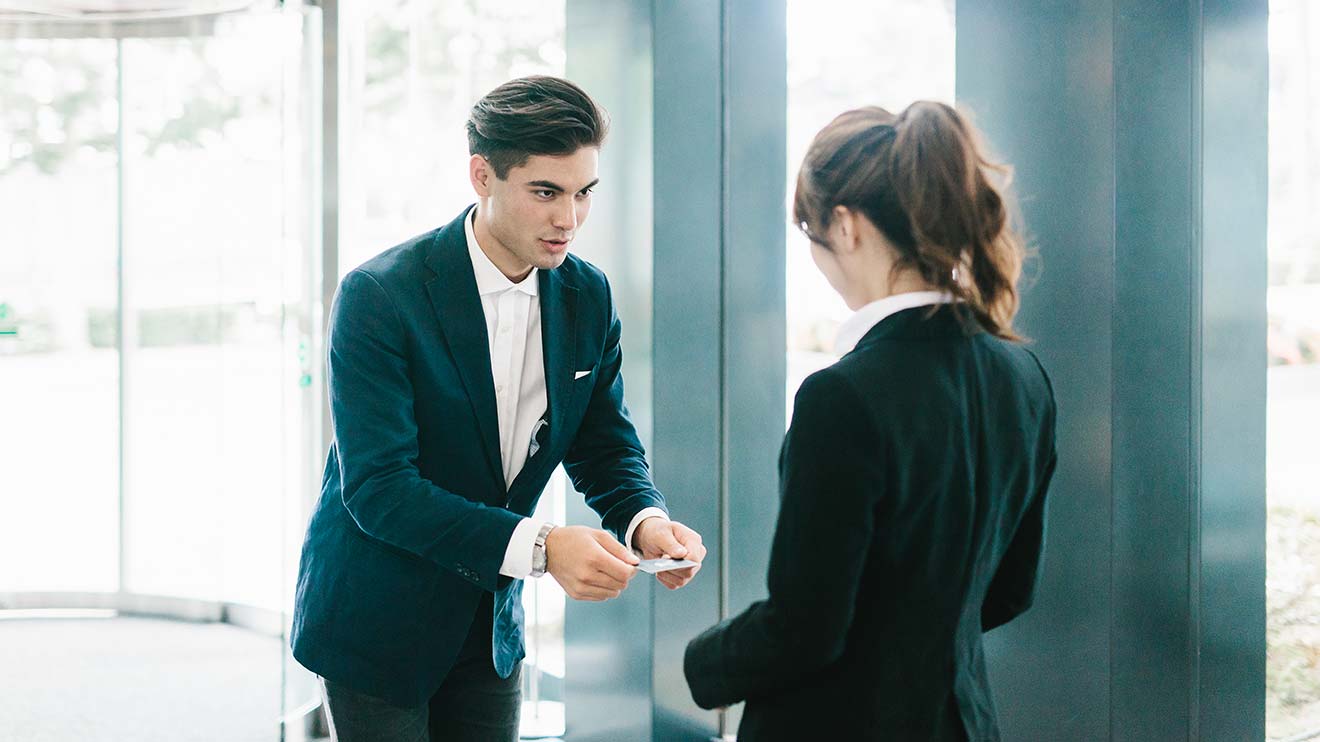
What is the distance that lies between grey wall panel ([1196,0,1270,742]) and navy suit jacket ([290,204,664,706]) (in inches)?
42.5

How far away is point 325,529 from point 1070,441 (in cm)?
138

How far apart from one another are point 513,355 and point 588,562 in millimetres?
385

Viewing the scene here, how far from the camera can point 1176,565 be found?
2.18 meters

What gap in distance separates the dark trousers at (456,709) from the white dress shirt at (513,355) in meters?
0.24

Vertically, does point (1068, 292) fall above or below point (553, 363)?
above

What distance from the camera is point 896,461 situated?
1163 millimetres

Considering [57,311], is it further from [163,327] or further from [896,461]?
[896,461]

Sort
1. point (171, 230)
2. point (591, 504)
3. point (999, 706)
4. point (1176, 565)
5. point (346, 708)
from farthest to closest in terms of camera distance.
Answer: point (171, 230) < point (999, 706) < point (1176, 565) < point (591, 504) < point (346, 708)

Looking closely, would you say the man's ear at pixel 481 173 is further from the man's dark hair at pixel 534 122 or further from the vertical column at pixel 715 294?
the vertical column at pixel 715 294

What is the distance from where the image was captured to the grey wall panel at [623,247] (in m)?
3.13

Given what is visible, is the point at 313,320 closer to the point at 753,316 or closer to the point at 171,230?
the point at 171,230

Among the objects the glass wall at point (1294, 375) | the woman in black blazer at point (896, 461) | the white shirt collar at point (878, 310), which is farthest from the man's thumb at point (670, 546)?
the glass wall at point (1294, 375)

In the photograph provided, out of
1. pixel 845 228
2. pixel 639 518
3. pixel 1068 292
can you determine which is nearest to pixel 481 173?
pixel 639 518

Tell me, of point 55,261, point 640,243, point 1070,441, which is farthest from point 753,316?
point 55,261
